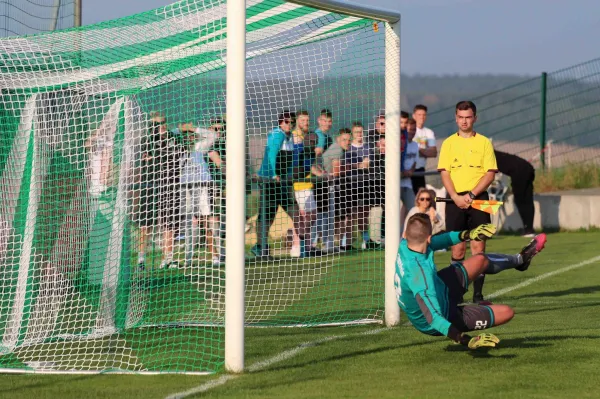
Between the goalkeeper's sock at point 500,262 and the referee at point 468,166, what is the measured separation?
106cm

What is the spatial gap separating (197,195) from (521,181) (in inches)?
338

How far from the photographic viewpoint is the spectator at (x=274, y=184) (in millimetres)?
11148

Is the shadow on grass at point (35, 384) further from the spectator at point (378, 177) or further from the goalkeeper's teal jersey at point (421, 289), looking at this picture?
the spectator at point (378, 177)

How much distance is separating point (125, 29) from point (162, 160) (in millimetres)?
1287

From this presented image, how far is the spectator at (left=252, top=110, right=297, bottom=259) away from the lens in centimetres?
1115

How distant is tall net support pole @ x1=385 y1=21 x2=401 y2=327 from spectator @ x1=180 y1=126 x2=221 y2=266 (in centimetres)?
159

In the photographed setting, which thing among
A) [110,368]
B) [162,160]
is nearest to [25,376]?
[110,368]

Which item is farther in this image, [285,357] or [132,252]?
[132,252]

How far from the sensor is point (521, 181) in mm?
17328

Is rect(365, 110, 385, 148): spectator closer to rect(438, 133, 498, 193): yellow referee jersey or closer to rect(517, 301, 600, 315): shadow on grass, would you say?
rect(438, 133, 498, 193): yellow referee jersey

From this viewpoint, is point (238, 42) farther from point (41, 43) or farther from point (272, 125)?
point (272, 125)

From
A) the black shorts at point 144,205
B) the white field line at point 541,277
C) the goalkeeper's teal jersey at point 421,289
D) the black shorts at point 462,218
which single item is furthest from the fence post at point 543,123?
the goalkeeper's teal jersey at point 421,289

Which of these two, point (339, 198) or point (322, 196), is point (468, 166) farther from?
point (322, 196)

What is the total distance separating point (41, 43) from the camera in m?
8.68
